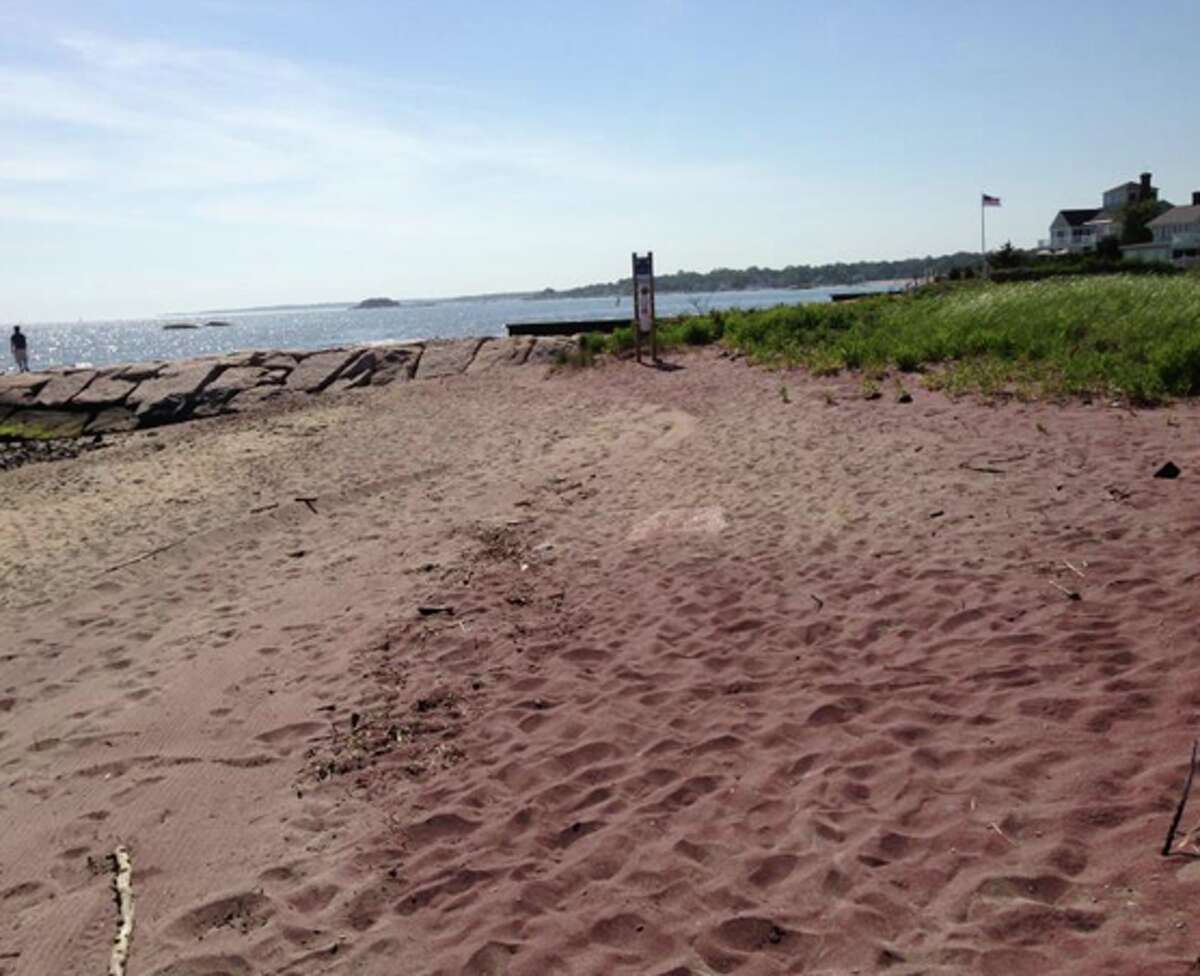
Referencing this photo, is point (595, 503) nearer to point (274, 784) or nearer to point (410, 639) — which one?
point (410, 639)

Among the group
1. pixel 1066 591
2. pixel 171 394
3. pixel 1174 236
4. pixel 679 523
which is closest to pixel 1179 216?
pixel 1174 236

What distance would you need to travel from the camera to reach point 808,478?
358 inches

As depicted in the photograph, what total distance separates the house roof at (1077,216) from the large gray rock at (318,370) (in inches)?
3976

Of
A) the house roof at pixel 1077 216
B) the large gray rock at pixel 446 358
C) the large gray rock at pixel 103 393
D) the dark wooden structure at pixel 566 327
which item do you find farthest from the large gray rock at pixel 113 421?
the house roof at pixel 1077 216

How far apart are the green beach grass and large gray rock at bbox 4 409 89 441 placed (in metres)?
10.8

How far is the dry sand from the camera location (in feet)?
11.1

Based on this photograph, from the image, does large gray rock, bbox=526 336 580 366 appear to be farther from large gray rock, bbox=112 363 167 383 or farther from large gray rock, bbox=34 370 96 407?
large gray rock, bbox=34 370 96 407

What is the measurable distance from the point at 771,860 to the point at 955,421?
7.96m

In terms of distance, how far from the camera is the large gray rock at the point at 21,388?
23234mm

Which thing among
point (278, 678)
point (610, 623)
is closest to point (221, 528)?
point (278, 678)

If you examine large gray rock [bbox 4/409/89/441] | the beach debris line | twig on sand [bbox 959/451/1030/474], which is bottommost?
the beach debris line

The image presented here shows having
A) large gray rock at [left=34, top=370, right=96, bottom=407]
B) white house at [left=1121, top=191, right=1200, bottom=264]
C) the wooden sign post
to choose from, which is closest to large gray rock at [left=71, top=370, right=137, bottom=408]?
large gray rock at [left=34, top=370, right=96, bottom=407]

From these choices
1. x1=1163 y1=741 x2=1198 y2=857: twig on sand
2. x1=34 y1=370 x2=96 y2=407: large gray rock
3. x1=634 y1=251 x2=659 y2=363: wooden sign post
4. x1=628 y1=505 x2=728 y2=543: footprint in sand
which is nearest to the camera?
x1=1163 y1=741 x2=1198 y2=857: twig on sand

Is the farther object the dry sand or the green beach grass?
the green beach grass
